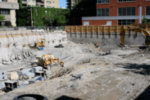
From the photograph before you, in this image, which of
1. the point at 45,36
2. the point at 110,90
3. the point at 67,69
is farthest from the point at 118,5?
the point at 110,90

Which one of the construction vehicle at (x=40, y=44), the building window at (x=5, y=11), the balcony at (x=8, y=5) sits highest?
the balcony at (x=8, y=5)

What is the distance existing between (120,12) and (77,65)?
29101mm

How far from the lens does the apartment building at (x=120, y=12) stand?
2019 inches

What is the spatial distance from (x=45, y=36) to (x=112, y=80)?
25673 millimetres

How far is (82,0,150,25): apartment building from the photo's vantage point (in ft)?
168

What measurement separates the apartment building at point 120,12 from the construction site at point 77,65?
10.00 m

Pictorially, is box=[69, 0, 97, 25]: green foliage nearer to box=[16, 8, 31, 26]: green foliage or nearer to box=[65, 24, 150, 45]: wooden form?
box=[16, 8, 31, 26]: green foliage

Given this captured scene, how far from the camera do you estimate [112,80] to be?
19.3 meters

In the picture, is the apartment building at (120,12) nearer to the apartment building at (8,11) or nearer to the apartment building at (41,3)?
the apartment building at (8,11)

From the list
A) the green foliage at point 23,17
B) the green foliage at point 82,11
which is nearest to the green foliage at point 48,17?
the green foliage at point 23,17

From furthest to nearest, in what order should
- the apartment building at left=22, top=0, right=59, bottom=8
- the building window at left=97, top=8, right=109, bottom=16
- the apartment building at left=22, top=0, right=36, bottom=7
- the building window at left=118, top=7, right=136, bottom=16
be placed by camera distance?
the apartment building at left=22, top=0, right=59, bottom=8 → the apartment building at left=22, top=0, right=36, bottom=7 → the building window at left=97, top=8, right=109, bottom=16 → the building window at left=118, top=7, right=136, bottom=16

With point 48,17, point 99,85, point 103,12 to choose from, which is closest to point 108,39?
point 103,12

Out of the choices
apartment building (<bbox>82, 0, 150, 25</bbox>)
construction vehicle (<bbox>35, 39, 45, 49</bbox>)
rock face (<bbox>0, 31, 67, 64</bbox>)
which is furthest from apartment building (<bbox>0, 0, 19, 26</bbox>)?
construction vehicle (<bbox>35, 39, 45, 49</bbox>)

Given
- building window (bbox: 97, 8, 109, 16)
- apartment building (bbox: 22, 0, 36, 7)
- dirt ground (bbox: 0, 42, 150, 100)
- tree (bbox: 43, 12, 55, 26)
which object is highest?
apartment building (bbox: 22, 0, 36, 7)
